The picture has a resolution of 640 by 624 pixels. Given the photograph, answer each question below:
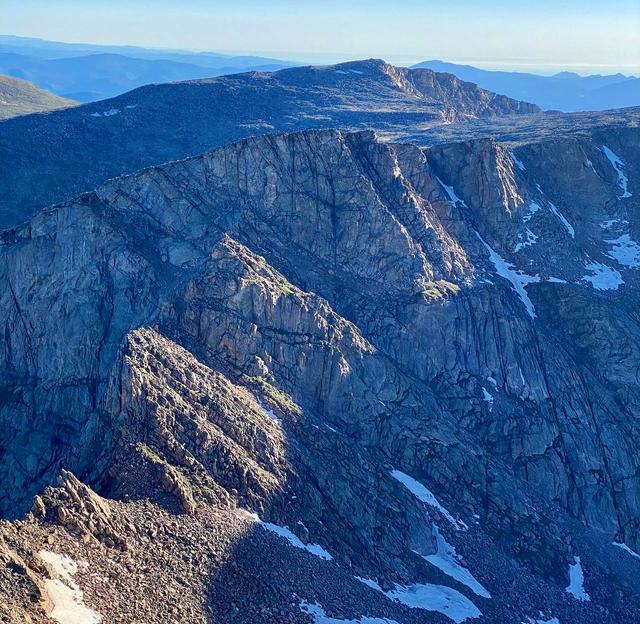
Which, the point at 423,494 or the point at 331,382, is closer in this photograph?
the point at 423,494

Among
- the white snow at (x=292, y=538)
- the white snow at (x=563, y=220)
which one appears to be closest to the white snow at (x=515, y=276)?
the white snow at (x=563, y=220)

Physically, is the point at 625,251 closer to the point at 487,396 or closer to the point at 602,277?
the point at 602,277

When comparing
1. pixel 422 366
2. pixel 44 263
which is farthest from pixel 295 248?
pixel 44 263

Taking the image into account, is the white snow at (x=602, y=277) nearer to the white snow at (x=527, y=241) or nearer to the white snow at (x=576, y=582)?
the white snow at (x=527, y=241)

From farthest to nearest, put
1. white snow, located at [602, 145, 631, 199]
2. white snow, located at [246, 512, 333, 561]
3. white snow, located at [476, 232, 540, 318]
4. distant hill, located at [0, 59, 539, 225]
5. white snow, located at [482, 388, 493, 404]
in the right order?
1. distant hill, located at [0, 59, 539, 225]
2. white snow, located at [602, 145, 631, 199]
3. white snow, located at [476, 232, 540, 318]
4. white snow, located at [482, 388, 493, 404]
5. white snow, located at [246, 512, 333, 561]

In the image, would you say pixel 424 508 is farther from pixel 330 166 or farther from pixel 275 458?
pixel 330 166

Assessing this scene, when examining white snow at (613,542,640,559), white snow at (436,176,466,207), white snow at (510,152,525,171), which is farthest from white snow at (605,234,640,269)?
white snow at (613,542,640,559)

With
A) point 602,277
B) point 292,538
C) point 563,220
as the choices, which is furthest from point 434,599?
point 563,220

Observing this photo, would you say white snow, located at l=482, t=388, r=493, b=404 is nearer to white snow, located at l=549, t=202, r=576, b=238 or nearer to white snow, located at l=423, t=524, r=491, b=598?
white snow, located at l=423, t=524, r=491, b=598
